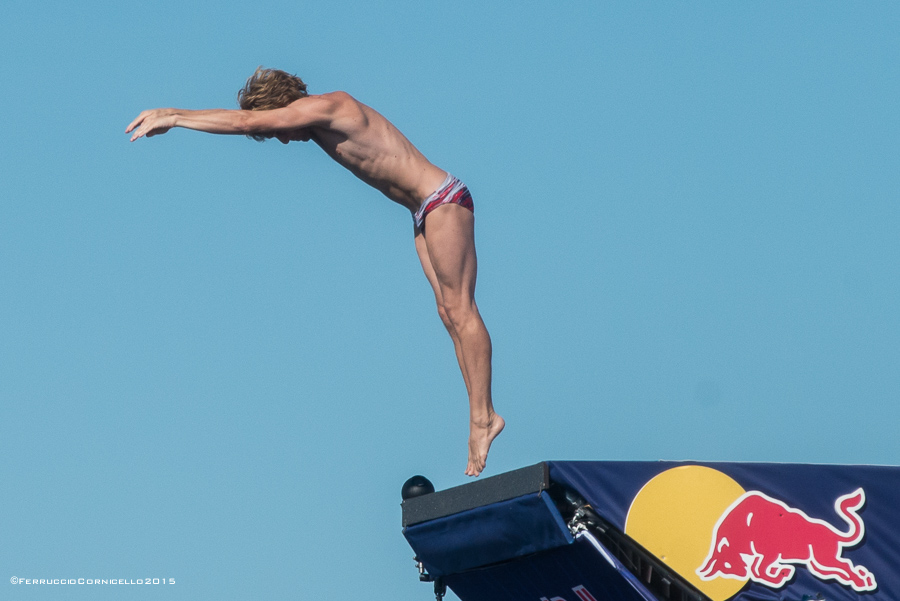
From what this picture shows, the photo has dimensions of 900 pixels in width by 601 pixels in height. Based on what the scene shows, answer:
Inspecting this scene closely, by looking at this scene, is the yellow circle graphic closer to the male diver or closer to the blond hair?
the male diver

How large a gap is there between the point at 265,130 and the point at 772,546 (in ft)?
13.3

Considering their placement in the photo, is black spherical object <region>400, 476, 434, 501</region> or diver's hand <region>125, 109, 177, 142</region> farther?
black spherical object <region>400, 476, 434, 501</region>

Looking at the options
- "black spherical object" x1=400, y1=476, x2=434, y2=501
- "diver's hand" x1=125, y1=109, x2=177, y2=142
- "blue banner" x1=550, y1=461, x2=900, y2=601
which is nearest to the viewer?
"blue banner" x1=550, y1=461, x2=900, y2=601

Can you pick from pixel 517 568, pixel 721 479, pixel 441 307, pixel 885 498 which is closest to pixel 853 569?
pixel 885 498

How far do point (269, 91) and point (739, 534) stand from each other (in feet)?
13.7

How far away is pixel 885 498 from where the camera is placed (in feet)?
22.2

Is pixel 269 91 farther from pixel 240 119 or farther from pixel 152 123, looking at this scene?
pixel 152 123

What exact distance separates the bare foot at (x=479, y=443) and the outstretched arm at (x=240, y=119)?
2363mm

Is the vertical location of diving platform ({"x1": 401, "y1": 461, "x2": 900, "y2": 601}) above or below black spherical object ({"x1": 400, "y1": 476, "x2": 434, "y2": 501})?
below

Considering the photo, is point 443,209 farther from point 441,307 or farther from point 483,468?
point 483,468

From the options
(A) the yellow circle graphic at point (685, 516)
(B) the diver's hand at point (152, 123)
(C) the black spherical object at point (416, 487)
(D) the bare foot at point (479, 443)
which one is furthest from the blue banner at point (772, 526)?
(B) the diver's hand at point (152, 123)

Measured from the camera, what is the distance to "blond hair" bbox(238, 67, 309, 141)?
770 cm

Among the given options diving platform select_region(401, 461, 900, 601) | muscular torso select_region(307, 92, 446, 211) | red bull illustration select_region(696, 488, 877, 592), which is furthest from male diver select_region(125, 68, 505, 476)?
red bull illustration select_region(696, 488, 877, 592)

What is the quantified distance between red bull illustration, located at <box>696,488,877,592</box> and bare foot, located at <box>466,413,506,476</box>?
187 centimetres
